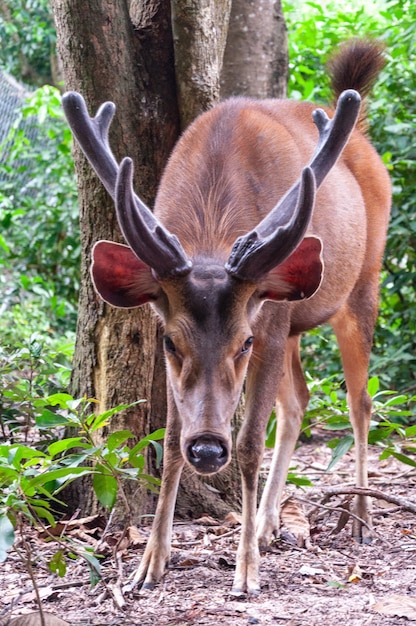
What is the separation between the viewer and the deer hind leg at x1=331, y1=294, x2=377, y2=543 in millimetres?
5574

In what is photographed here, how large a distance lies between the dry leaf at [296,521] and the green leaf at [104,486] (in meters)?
1.40

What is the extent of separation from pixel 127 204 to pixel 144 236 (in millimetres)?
150

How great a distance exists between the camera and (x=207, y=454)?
142 inches

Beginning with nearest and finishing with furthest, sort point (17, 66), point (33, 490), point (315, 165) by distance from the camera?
point (33, 490)
point (315, 165)
point (17, 66)

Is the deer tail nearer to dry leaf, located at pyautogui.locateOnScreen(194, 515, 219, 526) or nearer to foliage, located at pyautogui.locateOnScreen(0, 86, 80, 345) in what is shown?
dry leaf, located at pyautogui.locateOnScreen(194, 515, 219, 526)

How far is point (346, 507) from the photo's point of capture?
533 centimetres

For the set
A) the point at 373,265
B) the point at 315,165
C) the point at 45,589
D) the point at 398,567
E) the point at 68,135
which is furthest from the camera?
the point at 68,135

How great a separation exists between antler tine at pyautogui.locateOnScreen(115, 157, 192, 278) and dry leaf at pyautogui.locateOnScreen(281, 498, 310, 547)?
1842 mm

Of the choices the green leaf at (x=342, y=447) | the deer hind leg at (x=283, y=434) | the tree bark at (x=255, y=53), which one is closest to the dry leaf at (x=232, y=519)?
the deer hind leg at (x=283, y=434)

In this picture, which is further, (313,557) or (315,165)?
(313,557)

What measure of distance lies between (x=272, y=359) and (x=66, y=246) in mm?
6450

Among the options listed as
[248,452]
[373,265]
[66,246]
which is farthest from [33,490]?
[66,246]

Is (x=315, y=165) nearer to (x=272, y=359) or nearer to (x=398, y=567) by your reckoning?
(x=272, y=359)

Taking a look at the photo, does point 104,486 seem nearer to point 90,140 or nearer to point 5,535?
point 5,535
